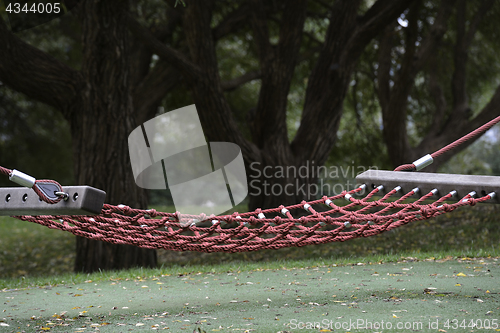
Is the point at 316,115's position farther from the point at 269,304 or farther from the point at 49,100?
the point at 269,304

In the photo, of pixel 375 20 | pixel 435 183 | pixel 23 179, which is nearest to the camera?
pixel 23 179

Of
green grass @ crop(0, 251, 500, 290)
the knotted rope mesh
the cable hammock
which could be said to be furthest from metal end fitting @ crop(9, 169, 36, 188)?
green grass @ crop(0, 251, 500, 290)

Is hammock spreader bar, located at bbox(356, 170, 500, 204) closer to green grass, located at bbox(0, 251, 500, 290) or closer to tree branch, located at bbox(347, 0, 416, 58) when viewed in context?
green grass, located at bbox(0, 251, 500, 290)

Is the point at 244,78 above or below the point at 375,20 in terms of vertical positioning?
below

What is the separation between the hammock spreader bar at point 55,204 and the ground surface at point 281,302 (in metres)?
0.89

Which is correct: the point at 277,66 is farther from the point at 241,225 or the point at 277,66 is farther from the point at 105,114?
the point at 241,225

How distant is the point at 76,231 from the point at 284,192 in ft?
16.2

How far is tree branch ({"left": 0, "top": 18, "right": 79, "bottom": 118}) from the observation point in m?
5.44

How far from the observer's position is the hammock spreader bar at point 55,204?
1.98 metres

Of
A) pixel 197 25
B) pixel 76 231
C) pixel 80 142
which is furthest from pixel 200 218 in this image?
pixel 197 25

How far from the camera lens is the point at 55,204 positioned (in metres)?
2.01

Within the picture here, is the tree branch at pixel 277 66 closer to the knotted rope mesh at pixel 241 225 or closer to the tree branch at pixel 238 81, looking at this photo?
the tree branch at pixel 238 81

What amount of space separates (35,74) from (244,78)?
3.97 m

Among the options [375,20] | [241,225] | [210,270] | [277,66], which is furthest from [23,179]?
[277,66]
